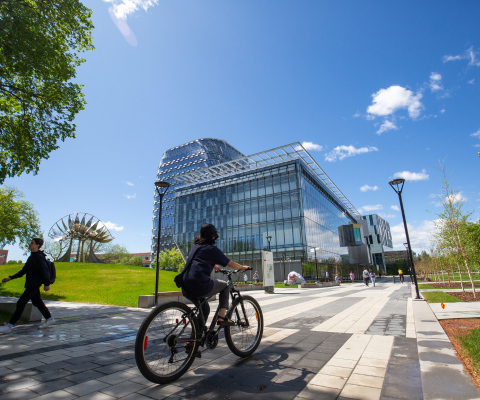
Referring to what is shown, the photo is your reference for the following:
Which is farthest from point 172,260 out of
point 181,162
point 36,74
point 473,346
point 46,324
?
point 473,346

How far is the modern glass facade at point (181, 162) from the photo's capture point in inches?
3506

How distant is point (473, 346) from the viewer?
12.0ft

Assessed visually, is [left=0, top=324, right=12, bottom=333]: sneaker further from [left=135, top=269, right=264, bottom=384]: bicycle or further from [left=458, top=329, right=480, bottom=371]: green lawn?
[left=458, top=329, right=480, bottom=371]: green lawn

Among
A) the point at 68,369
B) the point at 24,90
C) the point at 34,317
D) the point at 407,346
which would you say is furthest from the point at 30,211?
the point at 407,346

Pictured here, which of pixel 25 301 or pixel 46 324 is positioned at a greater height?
Answer: pixel 25 301

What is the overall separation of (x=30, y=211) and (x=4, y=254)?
276ft

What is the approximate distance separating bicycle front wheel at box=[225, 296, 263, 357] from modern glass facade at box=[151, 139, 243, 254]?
83333 mm

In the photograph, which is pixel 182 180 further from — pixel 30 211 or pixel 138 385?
pixel 138 385

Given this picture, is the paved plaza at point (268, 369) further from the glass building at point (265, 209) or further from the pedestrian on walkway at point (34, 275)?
the glass building at point (265, 209)

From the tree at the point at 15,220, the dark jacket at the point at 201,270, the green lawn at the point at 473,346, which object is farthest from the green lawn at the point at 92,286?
the green lawn at the point at 473,346

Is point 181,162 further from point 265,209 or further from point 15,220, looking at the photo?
point 15,220

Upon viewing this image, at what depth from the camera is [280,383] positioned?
2.81 metres

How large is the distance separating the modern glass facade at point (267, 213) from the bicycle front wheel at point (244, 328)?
123 feet

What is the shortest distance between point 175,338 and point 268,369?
1248 millimetres
